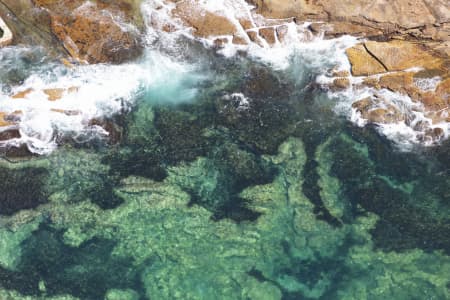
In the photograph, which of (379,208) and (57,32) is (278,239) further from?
(57,32)

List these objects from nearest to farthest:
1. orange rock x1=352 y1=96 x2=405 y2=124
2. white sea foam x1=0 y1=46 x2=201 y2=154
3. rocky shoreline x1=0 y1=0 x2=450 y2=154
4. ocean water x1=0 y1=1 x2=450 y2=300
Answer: white sea foam x1=0 y1=46 x2=201 y2=154 → ocean water x1=0 y1=1 x2=450 y2=300 → rocky shoreline x1=0 y1=0 x2=450 y2=154 → orange rock x1=352 y1=96 x2=405 y2=124

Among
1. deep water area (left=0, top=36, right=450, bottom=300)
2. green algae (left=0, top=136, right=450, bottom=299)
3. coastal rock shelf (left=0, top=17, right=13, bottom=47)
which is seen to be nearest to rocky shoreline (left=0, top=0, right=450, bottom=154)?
coastal rock shelf (left=0, top=17, right=13, bottom=47)

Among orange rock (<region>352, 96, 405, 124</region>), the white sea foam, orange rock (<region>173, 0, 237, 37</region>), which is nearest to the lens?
the white sea foam

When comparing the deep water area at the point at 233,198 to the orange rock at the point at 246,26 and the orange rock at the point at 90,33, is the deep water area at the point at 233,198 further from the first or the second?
the orange rock at the point at 246,26

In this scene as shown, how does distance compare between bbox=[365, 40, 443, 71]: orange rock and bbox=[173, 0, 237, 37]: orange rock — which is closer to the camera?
bbox=[365, 40, 443, 71]: orange rock

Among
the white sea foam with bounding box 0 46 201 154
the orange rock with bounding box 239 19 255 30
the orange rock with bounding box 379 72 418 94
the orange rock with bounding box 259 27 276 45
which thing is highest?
the orange rock with bounding box 239 19 255 30

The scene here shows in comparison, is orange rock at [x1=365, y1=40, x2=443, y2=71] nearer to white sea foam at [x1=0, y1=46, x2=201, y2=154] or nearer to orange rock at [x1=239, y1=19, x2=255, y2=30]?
orange rock at [x1=239, y1=19, x2=255, y2=30]
